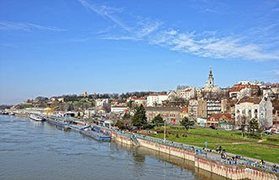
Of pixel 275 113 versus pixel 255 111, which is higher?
pixel 255 111

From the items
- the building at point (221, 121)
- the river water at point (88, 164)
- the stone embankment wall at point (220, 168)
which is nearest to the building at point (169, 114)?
the building at point (221, 121)

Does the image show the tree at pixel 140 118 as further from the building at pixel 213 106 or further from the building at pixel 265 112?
the building at pixel 213 106

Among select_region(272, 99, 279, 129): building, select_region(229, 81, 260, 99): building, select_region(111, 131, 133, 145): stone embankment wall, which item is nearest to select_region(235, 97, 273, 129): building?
select_region(272, 99, 279, 129): building

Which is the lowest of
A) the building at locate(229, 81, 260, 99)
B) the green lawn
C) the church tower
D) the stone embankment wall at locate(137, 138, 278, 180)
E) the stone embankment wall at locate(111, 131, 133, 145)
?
the stone embankment wall at locate(137, 138, 278, 180)

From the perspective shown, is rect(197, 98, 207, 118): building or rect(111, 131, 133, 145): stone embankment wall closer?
rect(111, 131, 133, 145): stone embankment wall

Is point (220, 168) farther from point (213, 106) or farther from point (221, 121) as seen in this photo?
point (213, 106)

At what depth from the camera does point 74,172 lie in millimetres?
39188

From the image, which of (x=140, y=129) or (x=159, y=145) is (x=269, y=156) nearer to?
(x=159, y=145)

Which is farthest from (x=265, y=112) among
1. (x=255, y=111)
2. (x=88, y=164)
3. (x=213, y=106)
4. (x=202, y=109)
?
(x=88, y=164)

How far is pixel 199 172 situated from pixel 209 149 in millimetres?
6536

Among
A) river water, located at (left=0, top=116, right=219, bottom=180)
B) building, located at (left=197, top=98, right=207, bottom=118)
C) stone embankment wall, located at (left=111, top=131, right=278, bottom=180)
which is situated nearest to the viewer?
stone embankment wall, located at (left=111, top=131, right=278, bottom=180)

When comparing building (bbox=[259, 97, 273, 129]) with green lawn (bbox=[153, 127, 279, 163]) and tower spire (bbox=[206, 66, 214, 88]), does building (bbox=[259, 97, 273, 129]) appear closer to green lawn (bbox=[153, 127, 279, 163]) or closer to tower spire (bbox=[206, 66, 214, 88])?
green lawn (bbox=[153, 127, 279, 163])

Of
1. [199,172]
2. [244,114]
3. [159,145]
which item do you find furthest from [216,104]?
[199,172]

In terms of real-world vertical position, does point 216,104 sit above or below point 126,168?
above
